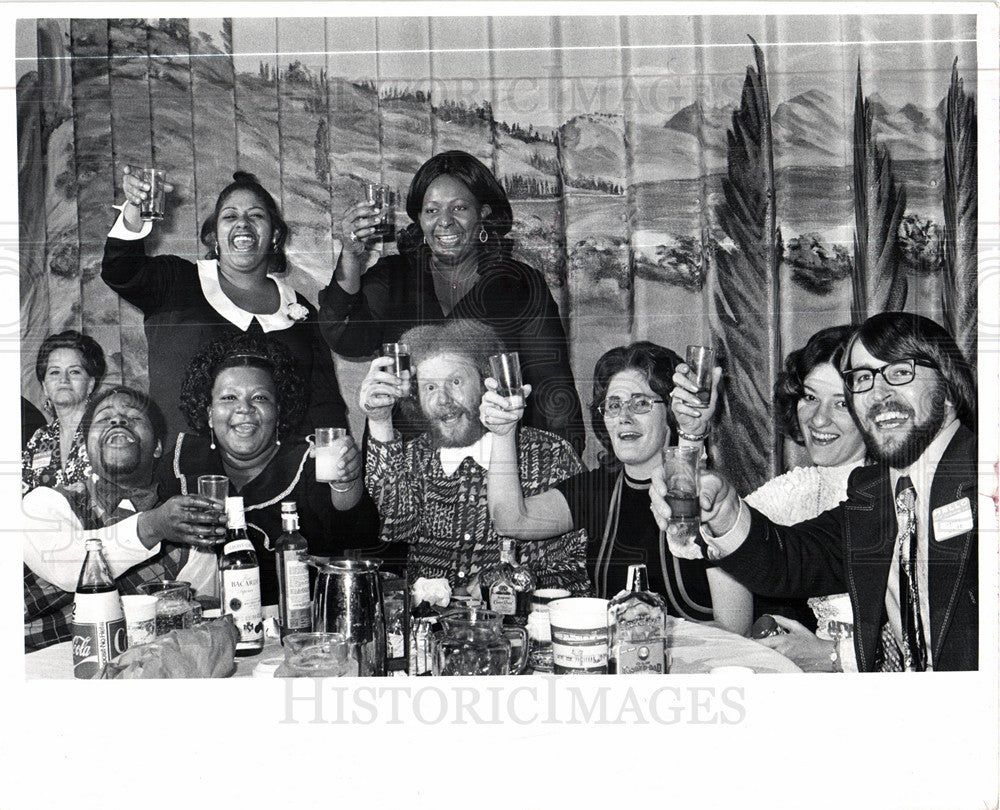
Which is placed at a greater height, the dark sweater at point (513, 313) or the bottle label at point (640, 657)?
the dark sweater at point (513, 313)

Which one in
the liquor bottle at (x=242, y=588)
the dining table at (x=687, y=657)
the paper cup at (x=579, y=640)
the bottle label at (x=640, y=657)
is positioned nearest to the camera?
the paper cup at (x=579, y=640)

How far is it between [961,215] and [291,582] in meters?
1.96

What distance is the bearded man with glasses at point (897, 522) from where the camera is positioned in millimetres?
2666

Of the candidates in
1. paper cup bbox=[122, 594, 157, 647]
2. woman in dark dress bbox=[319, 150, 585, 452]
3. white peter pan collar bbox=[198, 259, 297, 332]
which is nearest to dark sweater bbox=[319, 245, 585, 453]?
woman in dark dress bbox=[319, 150, 585, 452]

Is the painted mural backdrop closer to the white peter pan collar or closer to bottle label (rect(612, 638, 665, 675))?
the white peter pan collar

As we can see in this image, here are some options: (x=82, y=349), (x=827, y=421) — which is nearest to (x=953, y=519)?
(x=827, y=421)

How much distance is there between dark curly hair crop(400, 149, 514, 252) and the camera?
2.73 m

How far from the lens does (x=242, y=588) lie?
Result: 8.62 feet

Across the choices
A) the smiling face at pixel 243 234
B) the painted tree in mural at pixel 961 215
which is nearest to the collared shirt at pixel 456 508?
the smiling face at pixel 243 234

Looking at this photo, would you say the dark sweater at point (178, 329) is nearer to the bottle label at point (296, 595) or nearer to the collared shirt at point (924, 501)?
the bottle label at point (296, 595)

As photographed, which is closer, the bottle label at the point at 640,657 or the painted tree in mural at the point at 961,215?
the bottle label at the point at 640,657

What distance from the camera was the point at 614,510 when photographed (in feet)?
9.00

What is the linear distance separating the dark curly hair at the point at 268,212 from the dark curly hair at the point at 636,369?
0.90 metres

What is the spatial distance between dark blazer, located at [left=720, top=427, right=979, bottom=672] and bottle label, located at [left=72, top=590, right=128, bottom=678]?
5.01ft
